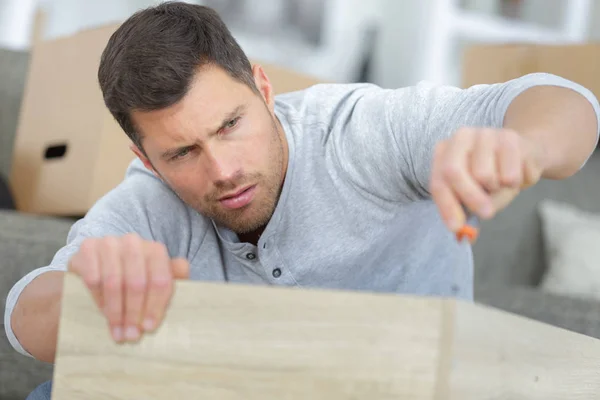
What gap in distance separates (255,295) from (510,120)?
0.37 m

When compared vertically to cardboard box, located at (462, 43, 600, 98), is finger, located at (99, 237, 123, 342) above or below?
above

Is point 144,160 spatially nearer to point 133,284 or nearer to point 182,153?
point 182,153

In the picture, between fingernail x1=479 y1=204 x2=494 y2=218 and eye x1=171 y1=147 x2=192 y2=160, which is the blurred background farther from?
fingernail x1=479 y1=204 x2=494 y2=218

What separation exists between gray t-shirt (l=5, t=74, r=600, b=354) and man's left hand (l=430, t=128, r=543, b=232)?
412 millimetres

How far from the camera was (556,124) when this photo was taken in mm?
820

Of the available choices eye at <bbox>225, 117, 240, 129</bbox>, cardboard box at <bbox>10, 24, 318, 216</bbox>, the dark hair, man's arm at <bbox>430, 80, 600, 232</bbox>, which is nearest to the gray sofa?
cardboard box at <bbox>10, 24, 318, 216</bbox>

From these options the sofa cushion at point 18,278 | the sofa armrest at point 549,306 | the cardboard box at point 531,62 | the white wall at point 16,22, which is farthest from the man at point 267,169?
the white wall at point 16,22

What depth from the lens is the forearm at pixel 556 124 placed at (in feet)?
2.59

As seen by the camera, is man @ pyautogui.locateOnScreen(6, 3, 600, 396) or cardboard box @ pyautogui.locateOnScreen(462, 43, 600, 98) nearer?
man @ pyautogui.locateOnScreen(6, 3, 600, 396)

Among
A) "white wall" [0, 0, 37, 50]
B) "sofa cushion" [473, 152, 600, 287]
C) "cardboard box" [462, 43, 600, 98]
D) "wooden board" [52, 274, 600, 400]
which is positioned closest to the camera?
"wooden board" [52, 274, 600, 400]

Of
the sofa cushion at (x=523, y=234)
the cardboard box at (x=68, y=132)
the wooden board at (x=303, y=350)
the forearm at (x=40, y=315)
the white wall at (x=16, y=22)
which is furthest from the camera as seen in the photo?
the white wall at (x=16, y=22)

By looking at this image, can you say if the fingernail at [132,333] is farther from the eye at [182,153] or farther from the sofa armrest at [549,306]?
the sofa armrest at [549,306]

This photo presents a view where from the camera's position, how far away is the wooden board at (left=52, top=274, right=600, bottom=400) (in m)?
0.58

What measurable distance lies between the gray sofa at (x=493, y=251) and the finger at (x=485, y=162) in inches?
42.7
